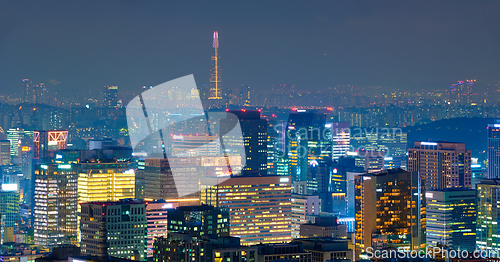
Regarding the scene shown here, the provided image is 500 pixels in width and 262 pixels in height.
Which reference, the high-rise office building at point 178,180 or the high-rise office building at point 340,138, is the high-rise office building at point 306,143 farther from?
the high-rise office building at point 178,180

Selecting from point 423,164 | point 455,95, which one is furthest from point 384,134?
point 423,164

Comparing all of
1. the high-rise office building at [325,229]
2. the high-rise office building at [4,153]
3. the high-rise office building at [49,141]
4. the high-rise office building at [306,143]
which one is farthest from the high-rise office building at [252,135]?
the high-rise office building at [325,229]

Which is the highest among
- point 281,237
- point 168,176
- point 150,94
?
point 150,94

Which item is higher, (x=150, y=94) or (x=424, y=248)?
(x=150, y=94)

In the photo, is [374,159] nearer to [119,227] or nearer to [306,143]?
[306,143]

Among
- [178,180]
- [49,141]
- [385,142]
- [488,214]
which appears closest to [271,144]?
[385,142]

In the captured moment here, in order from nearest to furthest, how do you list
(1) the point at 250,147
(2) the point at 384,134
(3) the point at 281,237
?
(3) the point at 281,237
(1) the point at 250,147
(2) the point at 384,134

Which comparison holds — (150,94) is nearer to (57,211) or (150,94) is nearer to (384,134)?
(57,211)
